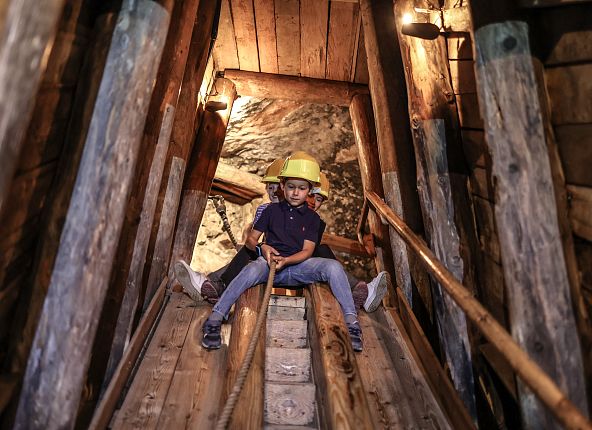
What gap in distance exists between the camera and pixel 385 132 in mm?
4074

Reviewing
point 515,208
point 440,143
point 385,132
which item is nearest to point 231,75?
point 385,132

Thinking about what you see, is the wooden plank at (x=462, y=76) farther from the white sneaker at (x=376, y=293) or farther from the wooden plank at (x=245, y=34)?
the wooden plank at (x=245, y=34)

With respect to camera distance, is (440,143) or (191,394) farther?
(440,143)

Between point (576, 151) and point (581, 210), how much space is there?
11.5 inches

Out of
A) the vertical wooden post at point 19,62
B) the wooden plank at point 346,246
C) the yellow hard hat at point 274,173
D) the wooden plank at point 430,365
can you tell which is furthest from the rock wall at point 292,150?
the vertical wooden post at point 19,62

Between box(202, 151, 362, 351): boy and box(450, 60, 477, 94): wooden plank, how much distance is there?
1270mm

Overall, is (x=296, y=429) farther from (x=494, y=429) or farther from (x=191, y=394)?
(x=494, y=429)

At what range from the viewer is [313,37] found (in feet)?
18.6

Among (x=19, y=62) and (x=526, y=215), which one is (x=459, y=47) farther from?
(x=19, y=62)

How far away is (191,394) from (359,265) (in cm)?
592

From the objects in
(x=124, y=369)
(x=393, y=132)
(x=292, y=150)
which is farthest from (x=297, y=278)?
(x=292, y=150)

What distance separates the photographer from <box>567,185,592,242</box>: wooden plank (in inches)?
83.7

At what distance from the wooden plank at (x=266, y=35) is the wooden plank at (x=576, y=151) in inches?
159

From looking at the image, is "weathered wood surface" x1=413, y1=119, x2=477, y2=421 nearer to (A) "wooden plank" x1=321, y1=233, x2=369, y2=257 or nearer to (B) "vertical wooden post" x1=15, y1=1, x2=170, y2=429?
(B) "vertical wooden post" x1=15, y1=1, x2=170, y2=429
